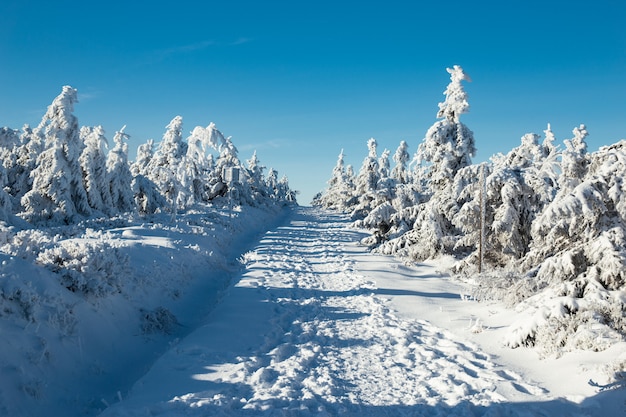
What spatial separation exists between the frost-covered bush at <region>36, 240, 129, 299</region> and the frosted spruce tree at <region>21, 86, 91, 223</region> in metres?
19.5

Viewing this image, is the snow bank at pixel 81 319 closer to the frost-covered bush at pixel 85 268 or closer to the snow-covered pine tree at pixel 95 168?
the frost-covered bush at pixel 85 268

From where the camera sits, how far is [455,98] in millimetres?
18953

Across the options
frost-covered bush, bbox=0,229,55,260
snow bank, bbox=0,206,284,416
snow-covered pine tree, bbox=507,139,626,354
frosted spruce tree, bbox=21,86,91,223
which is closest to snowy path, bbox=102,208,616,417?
snow bank, bbox=0,206,284,416

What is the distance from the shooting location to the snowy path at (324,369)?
551 centimetres

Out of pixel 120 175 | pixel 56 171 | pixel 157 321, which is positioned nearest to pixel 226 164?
pixel 120 175

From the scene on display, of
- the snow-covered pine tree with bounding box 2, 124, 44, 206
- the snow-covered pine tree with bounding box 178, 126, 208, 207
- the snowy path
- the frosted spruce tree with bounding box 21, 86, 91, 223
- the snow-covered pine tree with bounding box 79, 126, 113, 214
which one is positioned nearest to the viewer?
the snowy path

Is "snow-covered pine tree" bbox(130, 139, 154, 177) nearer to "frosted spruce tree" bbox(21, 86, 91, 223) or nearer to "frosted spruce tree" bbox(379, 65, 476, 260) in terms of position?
"frosted spruce tree" bbox(21, 86, 91, 223)

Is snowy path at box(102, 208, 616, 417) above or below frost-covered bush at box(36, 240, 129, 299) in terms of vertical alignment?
below

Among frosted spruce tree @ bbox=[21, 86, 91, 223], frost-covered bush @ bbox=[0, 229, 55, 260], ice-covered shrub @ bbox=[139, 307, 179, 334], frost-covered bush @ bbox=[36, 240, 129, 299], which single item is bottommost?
ice-covered shrub @ bbox=[139, 307, 179, 334]

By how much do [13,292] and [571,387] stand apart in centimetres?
880

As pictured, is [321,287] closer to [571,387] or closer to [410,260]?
[410,260]

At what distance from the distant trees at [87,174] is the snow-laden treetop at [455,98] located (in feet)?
55.5

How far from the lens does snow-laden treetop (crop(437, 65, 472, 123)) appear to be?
60.8ft

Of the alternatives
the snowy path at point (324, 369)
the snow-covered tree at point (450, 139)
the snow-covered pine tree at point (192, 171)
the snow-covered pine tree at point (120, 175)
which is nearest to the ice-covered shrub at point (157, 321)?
the snowy path at point (324, 369)
